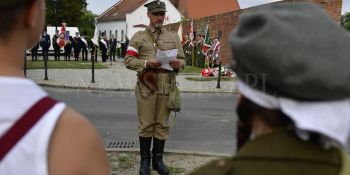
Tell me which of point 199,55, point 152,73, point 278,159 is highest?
point 278,159

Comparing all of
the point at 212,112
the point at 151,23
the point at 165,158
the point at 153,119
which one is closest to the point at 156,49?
the point at 151,23

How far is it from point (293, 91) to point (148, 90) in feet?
13.2

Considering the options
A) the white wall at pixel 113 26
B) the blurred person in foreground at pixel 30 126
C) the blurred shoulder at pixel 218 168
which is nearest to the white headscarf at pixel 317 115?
the blurred shoulder at pixel 218 168

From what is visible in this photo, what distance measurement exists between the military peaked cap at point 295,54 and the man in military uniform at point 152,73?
380cm

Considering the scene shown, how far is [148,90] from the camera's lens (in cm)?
545

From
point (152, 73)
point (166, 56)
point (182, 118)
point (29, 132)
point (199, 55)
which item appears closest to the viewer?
point (29, 132)

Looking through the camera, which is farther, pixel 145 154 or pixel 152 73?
pixel 145 154

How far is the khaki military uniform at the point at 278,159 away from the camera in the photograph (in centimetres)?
149

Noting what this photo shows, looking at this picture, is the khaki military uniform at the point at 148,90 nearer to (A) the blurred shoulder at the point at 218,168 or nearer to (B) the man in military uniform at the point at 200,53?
(A) the blurred shoulder at the point at 218,168

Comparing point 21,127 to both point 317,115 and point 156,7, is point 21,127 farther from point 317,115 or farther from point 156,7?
point 156,7

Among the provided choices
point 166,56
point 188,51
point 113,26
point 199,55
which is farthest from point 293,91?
point 113,26

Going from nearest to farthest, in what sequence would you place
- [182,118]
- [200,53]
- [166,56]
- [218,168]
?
[218,168] < [166,56] < [182,118] < [200,53]

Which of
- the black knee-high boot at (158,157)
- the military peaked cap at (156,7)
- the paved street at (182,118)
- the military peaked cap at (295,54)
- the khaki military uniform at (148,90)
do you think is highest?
the military peaked cap at (156,7)

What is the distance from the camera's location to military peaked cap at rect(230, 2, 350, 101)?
1.46 meters
